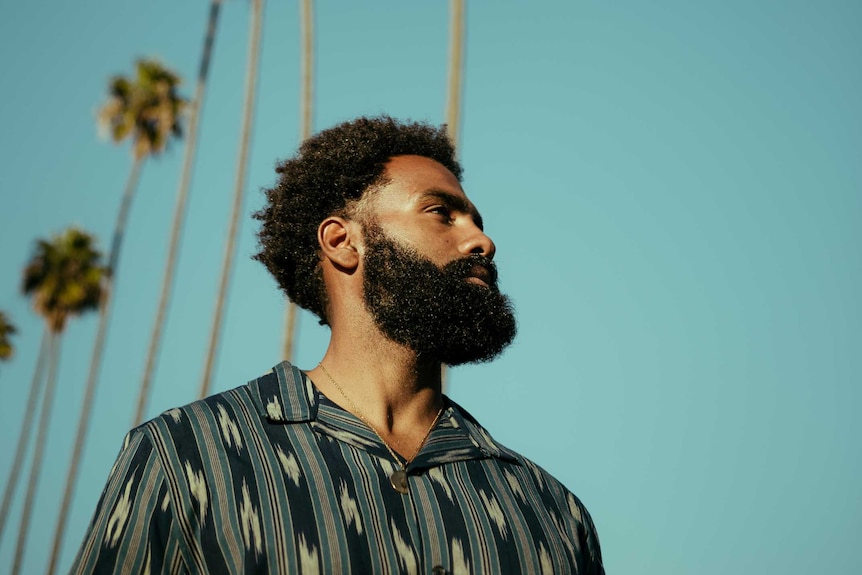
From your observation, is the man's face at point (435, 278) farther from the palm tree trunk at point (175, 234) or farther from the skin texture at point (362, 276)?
the palm tree trunk at point (175, 234)

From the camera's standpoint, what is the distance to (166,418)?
3.77m

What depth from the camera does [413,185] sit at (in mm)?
5023

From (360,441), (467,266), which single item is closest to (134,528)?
(360,441)

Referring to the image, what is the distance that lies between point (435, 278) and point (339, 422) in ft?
2.79

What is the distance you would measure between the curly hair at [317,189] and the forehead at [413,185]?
0.27 ft

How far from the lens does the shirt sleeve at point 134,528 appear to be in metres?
3.31

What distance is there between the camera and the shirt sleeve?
3.31 m

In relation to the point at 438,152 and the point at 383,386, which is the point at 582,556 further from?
the point at 438,152

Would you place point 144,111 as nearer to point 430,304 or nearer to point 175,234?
point 175,234

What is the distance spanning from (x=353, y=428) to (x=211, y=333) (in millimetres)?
18834

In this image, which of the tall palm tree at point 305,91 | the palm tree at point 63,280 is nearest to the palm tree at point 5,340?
the palm tree at point 63,280

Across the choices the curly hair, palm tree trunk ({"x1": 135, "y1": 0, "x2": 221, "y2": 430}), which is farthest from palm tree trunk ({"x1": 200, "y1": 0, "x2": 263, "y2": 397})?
the curly hair

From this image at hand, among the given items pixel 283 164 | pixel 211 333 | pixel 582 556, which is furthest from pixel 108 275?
pixel 582 556

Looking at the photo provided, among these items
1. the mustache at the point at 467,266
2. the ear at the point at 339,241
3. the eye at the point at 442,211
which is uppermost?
the eye at the point at 442,211
